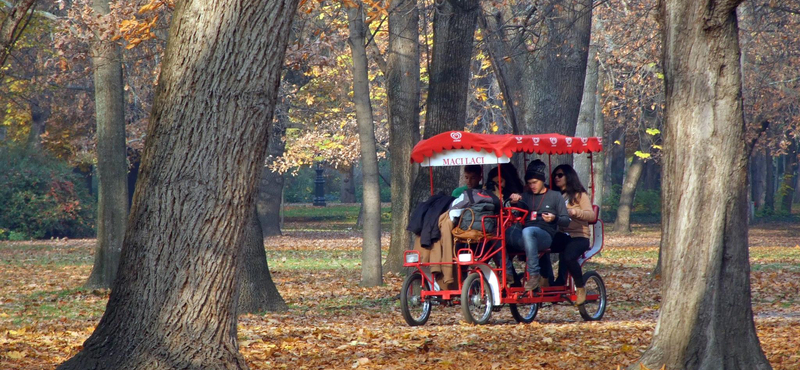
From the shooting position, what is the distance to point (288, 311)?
12289 millimetres

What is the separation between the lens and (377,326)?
1078 centimetres

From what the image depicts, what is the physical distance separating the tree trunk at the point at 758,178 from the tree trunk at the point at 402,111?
36.1 meters

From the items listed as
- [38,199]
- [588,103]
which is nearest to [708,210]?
[588,103]

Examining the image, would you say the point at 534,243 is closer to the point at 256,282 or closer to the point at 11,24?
the point at 256,282

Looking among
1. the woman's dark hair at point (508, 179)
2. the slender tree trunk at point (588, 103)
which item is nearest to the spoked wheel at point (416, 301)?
the woman's dark hair at point (508, 179)

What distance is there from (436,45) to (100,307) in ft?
21.2

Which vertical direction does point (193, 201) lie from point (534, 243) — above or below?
above

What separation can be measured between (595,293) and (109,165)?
828 centimetres

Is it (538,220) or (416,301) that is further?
(416,301)

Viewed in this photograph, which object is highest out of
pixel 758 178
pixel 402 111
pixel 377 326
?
pixel 402 111

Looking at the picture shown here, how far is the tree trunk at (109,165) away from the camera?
1495 cm

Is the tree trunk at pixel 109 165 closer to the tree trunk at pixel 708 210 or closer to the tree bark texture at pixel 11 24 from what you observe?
the tree bark texture at pixel 11 24

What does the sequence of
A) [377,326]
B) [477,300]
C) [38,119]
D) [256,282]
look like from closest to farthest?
[377,326]
[477,300]
[256,282]
[38,119]

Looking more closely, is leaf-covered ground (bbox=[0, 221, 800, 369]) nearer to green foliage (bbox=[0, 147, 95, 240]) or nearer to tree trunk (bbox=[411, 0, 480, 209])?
tree trunk (bbox=[411, 0, 480, 209])
